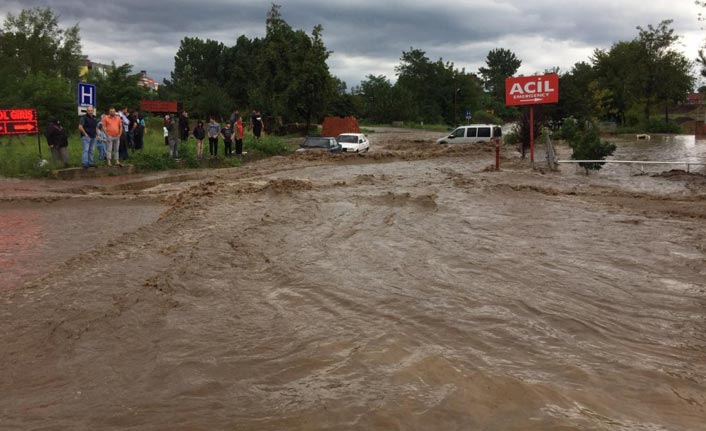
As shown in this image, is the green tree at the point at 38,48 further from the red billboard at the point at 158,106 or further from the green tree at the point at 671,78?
the green tree at the point at 671,78

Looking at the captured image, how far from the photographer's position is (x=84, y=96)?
1634 centimetres

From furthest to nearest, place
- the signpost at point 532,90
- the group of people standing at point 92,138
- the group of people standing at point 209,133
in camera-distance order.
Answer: the signpost at point 532,90, the group of people standing at point 209,133, the group of people standing at point 92,138

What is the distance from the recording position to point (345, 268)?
289 inches

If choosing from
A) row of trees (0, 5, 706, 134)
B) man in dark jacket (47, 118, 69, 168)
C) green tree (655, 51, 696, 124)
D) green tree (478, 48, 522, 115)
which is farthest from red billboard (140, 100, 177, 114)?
green tree (478, 48, 522, 115)

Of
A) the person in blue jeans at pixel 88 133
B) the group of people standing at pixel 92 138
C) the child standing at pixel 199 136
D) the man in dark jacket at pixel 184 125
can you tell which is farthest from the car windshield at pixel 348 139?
the person in blue jeans at pixel 88 133

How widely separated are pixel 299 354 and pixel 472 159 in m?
22.0

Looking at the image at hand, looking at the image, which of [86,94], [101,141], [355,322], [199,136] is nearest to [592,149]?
[199,136]

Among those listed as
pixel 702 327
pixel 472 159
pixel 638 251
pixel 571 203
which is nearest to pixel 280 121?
pixel 472 159

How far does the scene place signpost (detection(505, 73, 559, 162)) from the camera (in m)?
22.9

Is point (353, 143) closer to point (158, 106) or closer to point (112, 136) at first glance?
point (112, 136)

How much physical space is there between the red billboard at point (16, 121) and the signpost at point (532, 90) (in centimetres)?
1662

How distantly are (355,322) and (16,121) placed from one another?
53.9ft

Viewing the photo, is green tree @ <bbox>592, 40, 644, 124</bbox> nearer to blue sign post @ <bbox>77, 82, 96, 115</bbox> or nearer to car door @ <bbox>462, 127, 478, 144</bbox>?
car door @ <bbox>462, 127, 478, 144</bbox>

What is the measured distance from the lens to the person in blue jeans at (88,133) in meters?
16.1
